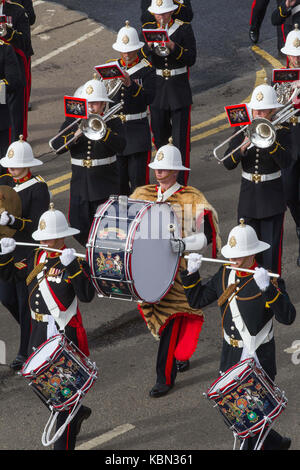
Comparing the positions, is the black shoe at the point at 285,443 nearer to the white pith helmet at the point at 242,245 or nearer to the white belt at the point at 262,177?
the white pith helmet at the point at 242,245

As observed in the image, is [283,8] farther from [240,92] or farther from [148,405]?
[148,405]

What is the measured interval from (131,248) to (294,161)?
3.45 meters

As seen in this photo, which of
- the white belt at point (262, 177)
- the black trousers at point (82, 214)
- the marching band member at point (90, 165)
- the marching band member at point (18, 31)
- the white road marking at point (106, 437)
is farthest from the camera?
the marching band member at point (18, 31)

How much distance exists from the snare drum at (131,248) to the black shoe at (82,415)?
3.05 feet

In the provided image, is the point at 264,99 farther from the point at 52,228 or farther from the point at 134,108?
the point at 52,228

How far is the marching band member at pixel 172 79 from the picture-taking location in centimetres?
1329

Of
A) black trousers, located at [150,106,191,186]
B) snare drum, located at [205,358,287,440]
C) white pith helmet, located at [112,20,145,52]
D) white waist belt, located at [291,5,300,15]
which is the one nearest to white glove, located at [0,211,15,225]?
snare drum, located at [205,358,287,440]

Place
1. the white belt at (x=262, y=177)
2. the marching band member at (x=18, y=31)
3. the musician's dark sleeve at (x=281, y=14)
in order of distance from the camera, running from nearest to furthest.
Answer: the white belt at (x=262, y=177)
the marching band member at (x=18, y=31)
the musician's dark sleeve at (x=281, y=14)

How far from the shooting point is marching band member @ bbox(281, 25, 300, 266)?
12.1 meters

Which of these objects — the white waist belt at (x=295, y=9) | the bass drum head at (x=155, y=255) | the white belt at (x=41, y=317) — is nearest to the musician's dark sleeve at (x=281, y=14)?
the white waist belt at (x=295, y=9)

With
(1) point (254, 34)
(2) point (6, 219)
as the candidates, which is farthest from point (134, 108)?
(1) point (254, 34)

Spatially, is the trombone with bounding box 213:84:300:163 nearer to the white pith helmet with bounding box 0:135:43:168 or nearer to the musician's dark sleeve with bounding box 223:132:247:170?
the musician's dark sleeve with bounding box 223:132:247:170
